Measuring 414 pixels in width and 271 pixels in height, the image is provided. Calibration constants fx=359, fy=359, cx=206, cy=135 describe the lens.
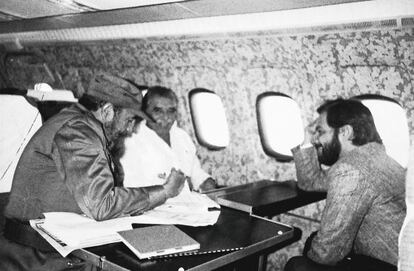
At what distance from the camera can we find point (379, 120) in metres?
3.18

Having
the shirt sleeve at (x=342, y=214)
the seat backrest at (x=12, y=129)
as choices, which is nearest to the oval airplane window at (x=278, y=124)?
the shirt sleeve at (x=342, y=214)

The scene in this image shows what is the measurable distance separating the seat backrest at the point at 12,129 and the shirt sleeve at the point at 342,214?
2778mm

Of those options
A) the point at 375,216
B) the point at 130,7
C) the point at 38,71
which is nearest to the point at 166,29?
the point at 130,7

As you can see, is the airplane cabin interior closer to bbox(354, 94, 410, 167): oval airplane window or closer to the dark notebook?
bbox(354, 94, 410, 167): oval airplane window

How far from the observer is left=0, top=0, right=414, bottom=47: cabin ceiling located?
2340 millimetres

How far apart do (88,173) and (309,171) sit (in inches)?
81.8

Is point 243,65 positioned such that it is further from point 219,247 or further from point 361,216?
point 219,247

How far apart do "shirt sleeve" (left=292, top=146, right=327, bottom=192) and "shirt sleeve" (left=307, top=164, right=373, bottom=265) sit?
93 centimetres

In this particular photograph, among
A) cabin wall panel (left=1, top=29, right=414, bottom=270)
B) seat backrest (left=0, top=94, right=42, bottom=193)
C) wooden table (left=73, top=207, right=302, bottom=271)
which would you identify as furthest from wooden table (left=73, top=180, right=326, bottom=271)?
seat backrest (left=0, top=94, right=42, bottom=193)

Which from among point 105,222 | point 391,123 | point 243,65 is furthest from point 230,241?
point 243,65

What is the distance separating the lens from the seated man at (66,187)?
6.32ft

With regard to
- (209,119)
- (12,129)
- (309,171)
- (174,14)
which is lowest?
(309,171)

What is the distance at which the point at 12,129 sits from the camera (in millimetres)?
3426

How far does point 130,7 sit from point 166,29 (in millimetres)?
588
